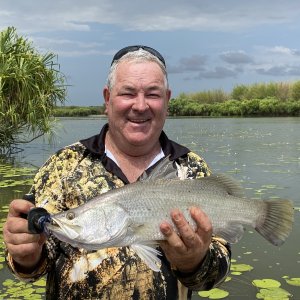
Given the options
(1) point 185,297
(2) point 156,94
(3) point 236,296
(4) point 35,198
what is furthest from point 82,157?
(3) point 236,296

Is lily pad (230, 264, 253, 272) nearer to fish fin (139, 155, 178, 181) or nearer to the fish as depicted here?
the fish

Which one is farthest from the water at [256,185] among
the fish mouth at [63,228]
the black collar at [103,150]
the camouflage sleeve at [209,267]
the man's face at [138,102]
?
the fish mouth at [63,228]

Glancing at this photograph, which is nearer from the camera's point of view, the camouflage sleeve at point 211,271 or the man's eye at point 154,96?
the camouflage sleeve at point 211,271

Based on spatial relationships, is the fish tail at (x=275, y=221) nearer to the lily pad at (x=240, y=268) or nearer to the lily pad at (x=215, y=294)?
the lily pad at (x=215, y=294)

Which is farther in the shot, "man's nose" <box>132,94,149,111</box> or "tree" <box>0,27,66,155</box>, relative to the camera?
"tree" <box>0,27,66,155</box>

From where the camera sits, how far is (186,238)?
256 centimetres

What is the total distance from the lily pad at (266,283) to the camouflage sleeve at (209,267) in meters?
2.58

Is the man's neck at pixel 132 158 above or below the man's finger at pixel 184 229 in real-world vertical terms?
above

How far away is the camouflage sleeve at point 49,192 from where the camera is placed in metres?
2.91

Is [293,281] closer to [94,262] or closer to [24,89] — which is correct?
[94,262]

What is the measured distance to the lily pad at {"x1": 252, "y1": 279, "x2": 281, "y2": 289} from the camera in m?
5.48

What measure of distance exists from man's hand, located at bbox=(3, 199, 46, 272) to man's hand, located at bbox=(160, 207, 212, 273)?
0.72 meters

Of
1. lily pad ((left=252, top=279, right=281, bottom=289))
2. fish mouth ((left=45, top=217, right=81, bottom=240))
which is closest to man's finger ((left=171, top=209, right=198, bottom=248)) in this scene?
fish mouth ((left=45, top=217, right=81, bottom=240))

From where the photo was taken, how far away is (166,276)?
298 centimetres
